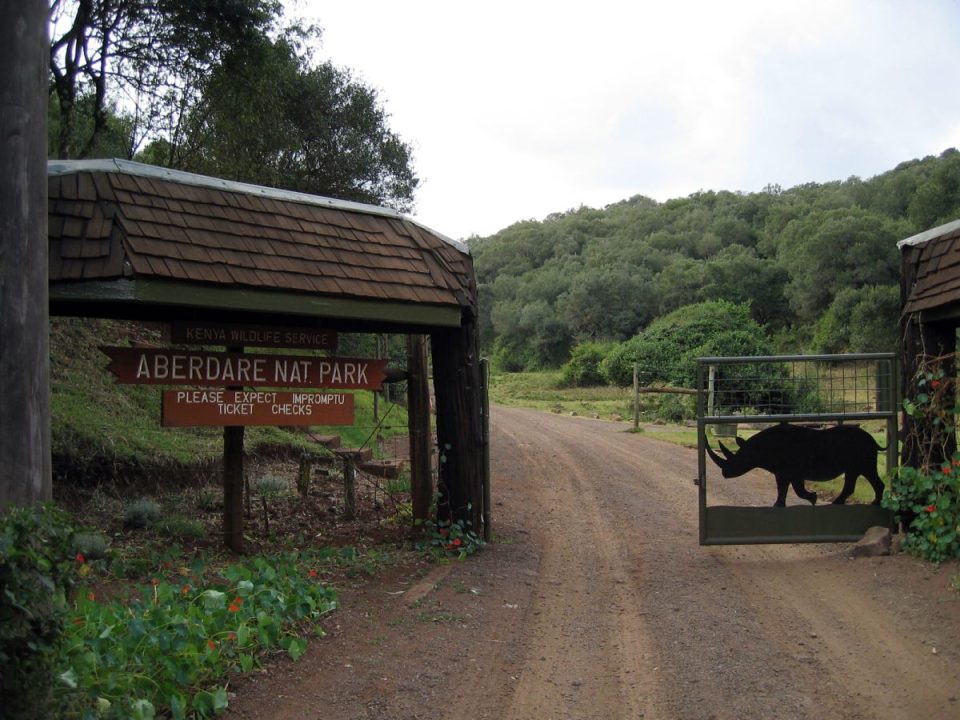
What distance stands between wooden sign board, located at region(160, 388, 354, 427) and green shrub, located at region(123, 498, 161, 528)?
6.51ft

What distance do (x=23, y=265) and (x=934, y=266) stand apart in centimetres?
808

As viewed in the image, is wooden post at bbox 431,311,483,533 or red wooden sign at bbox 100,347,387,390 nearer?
red wooden sign at bbox 100,347,387,390

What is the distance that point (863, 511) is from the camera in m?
9.03

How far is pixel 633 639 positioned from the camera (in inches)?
250

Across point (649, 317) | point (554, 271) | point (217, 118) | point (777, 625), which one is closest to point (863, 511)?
point (777, 625)

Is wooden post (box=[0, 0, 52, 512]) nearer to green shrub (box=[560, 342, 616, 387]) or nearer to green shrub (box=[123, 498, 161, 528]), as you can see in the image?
green shrub (box=[123, 498, 161, 528])

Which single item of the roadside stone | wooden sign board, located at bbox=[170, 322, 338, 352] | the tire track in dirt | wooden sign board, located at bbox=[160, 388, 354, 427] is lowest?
the tire track in dirt

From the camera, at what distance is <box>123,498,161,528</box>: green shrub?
29.7 ft

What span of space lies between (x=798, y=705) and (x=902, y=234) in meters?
44.1

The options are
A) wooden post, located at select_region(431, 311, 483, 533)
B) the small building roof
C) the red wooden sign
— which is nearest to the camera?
the small building roof

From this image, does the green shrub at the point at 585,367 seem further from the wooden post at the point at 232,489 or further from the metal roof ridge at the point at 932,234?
the wooden post at the point at 232,489

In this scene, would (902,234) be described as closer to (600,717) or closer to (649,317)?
(649,317)

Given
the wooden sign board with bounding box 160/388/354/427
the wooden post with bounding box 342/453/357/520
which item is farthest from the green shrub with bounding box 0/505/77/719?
the wooden post with bounding box 342/453/357/520

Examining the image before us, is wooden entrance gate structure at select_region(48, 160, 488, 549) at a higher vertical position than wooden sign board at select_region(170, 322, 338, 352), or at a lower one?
higher
